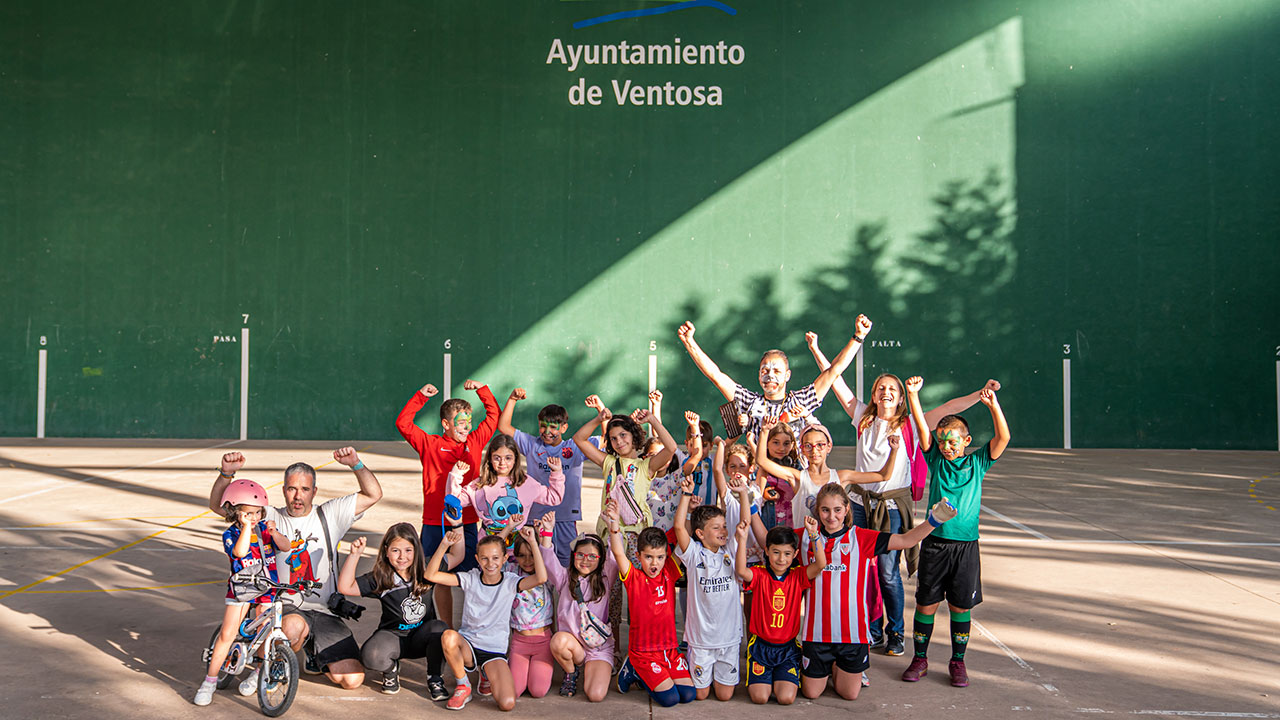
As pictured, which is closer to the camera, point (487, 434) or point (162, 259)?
point (487, 434)

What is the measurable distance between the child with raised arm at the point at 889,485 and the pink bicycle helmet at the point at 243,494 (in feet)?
10.4

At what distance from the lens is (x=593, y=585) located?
475 centimetres

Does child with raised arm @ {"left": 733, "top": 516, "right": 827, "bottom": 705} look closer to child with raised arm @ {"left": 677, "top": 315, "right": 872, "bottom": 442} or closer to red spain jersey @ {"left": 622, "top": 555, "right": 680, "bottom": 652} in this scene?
red spain jersey @ {"left": 622, "top": 555, "right": 680, "bottom": 652}

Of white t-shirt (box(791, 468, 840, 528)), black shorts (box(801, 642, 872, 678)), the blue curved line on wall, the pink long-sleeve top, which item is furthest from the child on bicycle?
the blue curved line on wall

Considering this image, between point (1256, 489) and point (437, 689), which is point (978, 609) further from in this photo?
point (1256, 489)

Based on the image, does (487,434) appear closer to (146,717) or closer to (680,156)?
(146,717)

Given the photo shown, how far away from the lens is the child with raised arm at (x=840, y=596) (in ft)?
Result: 14.8

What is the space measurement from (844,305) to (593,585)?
40.2ft

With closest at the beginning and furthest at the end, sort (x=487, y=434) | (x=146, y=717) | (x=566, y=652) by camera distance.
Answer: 1. (x=146, y=717)
2. (x=566, y=652)
3. (x=487, y=434)

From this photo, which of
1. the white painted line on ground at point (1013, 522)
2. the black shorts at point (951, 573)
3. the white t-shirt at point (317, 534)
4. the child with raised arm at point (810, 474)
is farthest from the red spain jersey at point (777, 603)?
the white painted line on ground at point (1013, 522)

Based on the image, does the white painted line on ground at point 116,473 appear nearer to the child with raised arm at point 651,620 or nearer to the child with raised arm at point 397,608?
the child with raised arm at point 397,608

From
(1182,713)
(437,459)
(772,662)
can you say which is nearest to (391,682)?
(437,459)

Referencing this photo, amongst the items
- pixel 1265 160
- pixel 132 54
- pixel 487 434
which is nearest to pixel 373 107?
pixel 132 54

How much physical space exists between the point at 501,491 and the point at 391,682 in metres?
1.17
